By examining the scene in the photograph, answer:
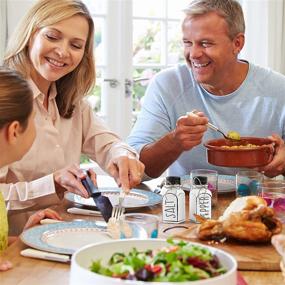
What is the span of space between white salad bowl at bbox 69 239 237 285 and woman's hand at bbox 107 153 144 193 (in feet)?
2.52

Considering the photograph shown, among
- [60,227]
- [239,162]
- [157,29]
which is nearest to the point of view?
[60,227]

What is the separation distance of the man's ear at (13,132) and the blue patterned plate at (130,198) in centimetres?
30

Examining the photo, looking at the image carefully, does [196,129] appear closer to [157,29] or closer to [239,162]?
[239,162]

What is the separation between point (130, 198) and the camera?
1905 mm

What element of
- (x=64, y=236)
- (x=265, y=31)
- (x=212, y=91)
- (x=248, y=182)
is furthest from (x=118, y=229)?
(x=265, y=31)

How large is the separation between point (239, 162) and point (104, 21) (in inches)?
86.7

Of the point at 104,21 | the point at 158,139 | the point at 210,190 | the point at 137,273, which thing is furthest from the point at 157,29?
the point at 137,273

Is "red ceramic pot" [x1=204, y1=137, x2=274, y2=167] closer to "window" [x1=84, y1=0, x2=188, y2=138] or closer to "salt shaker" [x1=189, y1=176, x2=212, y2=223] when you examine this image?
"salt shaker" [x1=189, y1=176, x2=212, y2=223]

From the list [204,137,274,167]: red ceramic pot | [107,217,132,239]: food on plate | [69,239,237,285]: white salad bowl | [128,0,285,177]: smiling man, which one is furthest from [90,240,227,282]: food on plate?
[128,0,285,177]: smiling man

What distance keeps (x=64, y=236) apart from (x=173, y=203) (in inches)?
12.5

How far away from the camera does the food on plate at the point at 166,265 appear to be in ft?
2.78

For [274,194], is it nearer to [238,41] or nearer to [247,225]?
[247,225]

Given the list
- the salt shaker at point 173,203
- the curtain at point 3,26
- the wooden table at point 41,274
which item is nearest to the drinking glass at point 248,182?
the salt shaker at point 173,203

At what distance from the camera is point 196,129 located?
211 centimetres
